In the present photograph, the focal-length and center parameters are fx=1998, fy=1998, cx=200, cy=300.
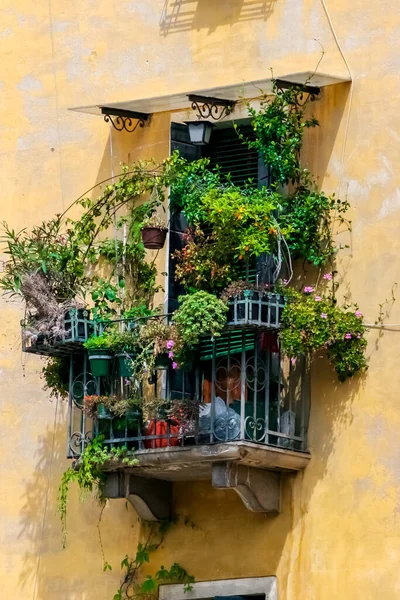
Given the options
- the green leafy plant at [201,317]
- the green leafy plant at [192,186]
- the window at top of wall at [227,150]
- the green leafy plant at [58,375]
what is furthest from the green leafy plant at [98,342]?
the window at top of wall at [227,150]

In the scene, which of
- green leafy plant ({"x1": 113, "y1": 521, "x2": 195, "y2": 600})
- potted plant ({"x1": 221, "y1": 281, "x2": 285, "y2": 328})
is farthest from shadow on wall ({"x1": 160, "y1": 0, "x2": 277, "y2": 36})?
green leafy plant ({"x1": 113, "y1": 521, "x2": 195, "y2": 600})

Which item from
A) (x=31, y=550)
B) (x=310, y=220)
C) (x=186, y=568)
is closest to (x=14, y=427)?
(x=31, y=550)

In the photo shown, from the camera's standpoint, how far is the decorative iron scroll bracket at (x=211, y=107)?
1553 centimetres

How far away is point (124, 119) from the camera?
645 inches

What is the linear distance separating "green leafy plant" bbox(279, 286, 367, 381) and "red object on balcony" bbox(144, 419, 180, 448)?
3.36ft

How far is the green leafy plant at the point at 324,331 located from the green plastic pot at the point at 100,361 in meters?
1.37

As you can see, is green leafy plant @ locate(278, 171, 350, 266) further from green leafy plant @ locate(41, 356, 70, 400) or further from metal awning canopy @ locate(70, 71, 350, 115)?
green leafy plant @ locate(41, 356, 70, 400)

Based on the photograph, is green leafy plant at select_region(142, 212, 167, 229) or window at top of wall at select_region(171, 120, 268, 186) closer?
green leafy plant at select_region(142, 212, 167, 229)

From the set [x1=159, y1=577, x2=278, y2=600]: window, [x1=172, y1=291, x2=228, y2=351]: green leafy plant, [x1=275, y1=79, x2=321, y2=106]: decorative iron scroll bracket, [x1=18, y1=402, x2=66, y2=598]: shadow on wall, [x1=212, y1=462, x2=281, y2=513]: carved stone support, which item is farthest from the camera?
[x1=18, y1=402, x2=66, y2=598]: shadow on wall

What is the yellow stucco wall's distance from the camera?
48.6 ft

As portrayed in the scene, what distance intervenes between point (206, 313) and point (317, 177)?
1609 millimetres

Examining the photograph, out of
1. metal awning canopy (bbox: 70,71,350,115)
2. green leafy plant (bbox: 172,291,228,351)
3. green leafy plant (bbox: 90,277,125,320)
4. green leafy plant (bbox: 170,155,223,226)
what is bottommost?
green leafy plant (bbox: 172,291,228,351)

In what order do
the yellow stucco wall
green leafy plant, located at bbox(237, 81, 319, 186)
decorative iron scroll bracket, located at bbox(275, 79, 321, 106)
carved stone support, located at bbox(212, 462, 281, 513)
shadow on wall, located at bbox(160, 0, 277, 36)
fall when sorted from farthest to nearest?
shadow on wall, located at bbox(160, 0, 277, 36) → decorative iron scroll bracket, located at bbox(275, 79, 321, 106) → green leafy plant, located at bbox(237, 81, 319, 186) → the yellow stucco wall → carved stone support, located at bbox(212, 462, 281, 513)

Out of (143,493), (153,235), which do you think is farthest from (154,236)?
(143,493)
